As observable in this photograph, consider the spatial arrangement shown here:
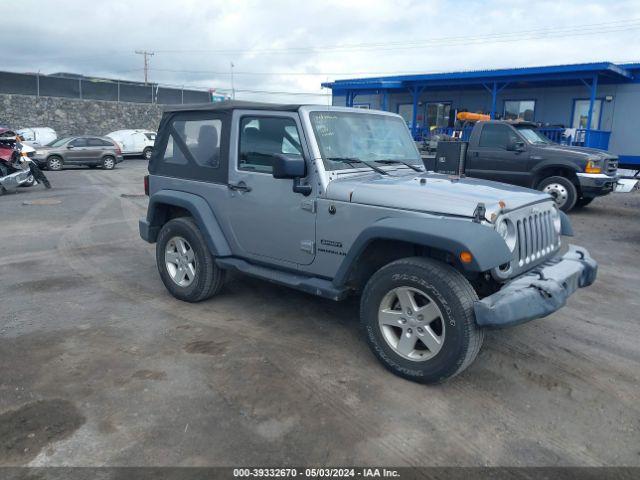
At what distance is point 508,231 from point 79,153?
21.6m

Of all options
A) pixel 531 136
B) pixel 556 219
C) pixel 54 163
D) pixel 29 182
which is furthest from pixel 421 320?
pixel 54 163

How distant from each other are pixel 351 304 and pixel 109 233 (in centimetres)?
562

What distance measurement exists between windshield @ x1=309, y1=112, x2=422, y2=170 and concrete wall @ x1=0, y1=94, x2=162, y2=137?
32123 millimetres

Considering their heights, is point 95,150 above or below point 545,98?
below

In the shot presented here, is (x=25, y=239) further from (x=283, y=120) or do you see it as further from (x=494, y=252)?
(x=494, y=252)

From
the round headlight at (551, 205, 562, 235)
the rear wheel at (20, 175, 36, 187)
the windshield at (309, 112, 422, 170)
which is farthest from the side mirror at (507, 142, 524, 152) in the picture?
the rear wheel at (20, 175, 36, 187)

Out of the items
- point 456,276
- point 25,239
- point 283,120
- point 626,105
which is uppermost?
point 626,105

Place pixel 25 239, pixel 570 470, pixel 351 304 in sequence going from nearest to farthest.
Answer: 1. pixel 570 470
2. pixel 351 304
3. pixel 25 239

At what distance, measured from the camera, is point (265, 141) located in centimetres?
476

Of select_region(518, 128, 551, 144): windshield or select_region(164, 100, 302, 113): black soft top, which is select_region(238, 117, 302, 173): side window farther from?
select_region(518, 128, 551, 144): windshield

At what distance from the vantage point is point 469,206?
3.66 meters

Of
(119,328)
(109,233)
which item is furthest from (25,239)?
(119,328)

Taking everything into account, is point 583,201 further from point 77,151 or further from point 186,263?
point 77,151

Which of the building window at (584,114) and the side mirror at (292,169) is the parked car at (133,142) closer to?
the building window at (584,114)
